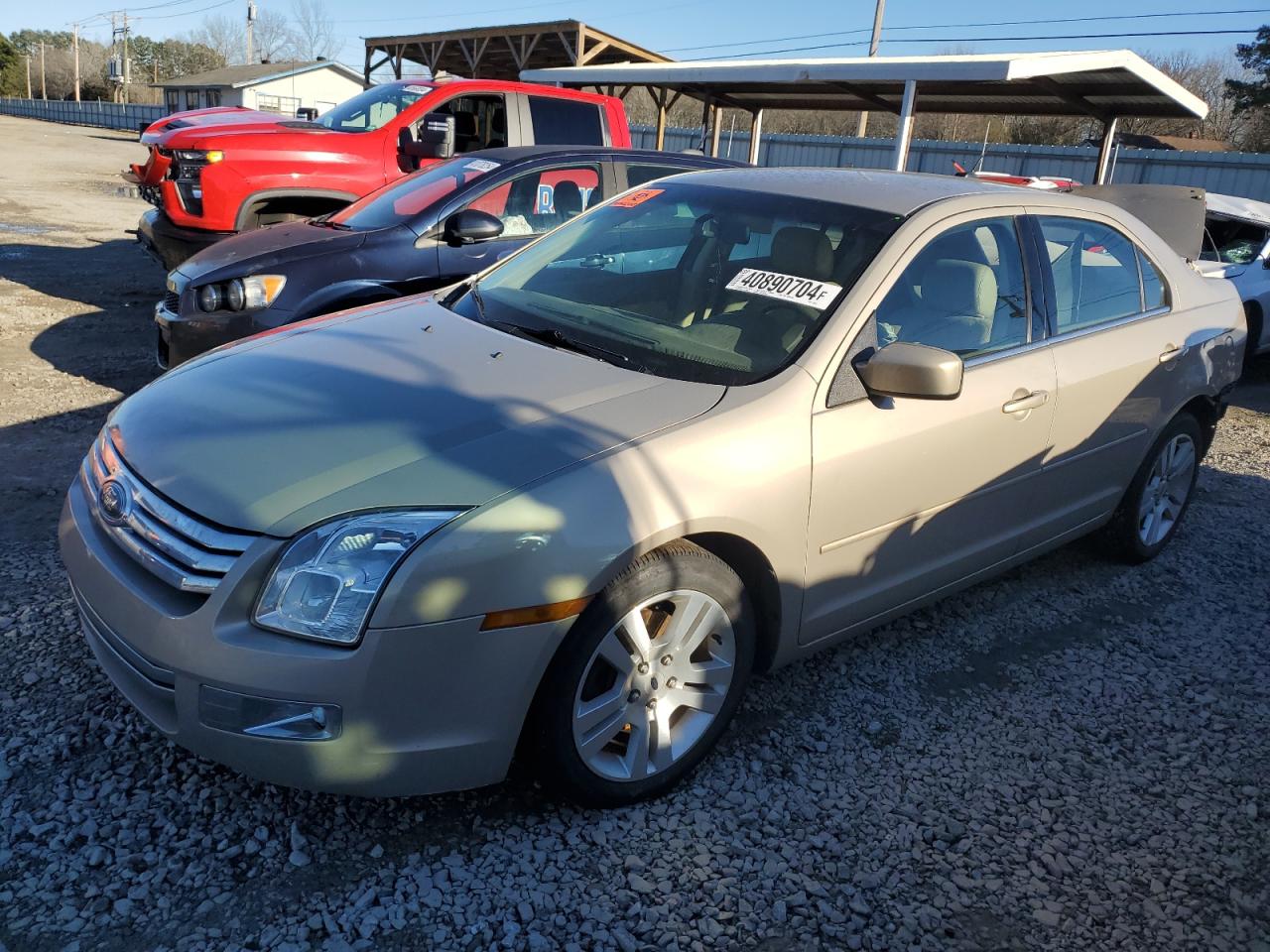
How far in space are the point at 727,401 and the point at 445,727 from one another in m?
1.17

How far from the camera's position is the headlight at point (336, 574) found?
2.23m

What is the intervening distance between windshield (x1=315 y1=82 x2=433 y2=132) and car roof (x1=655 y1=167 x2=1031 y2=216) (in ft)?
20.5

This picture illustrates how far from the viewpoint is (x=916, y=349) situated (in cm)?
294

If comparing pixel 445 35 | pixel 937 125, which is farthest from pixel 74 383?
pixel 937 125

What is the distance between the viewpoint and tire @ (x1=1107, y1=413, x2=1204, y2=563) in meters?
4.49

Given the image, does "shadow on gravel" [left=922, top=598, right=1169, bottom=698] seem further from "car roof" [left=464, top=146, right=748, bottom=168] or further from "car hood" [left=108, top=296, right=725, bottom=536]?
"car roof" [left=464, top=146, right=748, bottom=168]

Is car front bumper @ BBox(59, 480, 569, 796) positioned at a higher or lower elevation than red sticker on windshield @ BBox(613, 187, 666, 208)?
lower

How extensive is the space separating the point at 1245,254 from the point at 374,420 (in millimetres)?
9310

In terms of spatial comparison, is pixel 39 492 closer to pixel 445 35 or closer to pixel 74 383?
pixel 74 383

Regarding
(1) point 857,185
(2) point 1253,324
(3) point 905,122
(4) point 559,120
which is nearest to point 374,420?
(1) point 857,185

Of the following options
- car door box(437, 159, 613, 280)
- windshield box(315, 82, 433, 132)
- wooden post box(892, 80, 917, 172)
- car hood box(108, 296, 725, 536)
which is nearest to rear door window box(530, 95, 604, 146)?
windshield box(315, 82, 433, 132)

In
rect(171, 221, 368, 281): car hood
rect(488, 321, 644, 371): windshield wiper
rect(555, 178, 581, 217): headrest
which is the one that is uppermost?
rect(555, 178, 581, 217): headrest

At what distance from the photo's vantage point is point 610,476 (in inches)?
97.0

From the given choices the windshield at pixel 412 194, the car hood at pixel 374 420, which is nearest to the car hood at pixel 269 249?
the windshield at pixel 412 194
